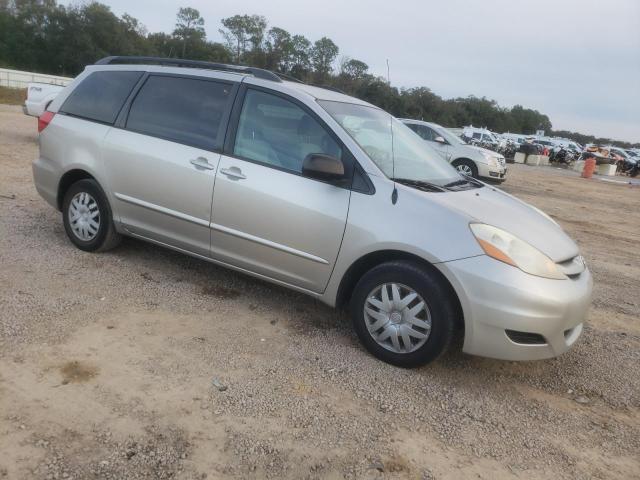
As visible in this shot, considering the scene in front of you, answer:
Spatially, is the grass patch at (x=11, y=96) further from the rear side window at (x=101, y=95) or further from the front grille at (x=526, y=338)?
the front grille at (x=526, y=338)

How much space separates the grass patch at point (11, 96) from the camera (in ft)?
90.3

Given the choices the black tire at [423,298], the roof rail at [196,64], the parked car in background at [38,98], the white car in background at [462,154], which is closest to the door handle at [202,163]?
the roof rail at [196,64]

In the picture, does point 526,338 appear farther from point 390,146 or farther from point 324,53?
point 324,53

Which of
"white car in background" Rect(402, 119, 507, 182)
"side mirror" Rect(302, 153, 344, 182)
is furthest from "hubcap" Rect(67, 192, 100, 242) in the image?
"white car in background" Rect(402, 119, 507, 182)

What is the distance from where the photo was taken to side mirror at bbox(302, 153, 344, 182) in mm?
3469

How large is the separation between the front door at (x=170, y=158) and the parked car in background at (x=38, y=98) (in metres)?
7.95

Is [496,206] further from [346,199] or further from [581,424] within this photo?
[581,424]

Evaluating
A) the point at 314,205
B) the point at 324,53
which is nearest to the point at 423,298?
the point at 314,205

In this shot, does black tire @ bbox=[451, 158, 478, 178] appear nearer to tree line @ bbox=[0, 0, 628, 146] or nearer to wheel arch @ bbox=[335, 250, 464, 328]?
wheel arch @ bbox=[335, 250, 464, 328]

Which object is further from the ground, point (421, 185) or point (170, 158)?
point (421, 185)

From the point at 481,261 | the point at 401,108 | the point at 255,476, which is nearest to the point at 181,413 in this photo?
the point at 255,476

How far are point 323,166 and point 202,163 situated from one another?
1.09 metres

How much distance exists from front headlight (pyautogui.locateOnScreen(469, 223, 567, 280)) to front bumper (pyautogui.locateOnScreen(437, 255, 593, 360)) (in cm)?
4

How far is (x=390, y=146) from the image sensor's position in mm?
4090
